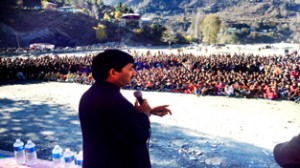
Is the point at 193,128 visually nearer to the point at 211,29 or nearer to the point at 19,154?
the point at 19,154

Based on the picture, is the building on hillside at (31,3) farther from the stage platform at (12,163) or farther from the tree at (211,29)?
the stage platform at (12,163)

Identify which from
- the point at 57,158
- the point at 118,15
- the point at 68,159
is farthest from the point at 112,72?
the point at 118,15

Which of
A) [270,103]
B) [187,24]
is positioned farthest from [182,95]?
[187,24]

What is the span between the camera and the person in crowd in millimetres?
1261

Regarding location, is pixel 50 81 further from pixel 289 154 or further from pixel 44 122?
pixel 289 154

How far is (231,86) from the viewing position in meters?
13.1

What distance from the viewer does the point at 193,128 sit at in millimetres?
7812

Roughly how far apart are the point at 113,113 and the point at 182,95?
1186 cm

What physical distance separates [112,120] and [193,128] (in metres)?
6.21

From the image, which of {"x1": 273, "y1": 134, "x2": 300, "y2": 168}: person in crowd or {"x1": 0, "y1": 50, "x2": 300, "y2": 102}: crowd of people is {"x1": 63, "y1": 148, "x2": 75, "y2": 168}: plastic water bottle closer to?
{"x1": 273, "y1": 134, "x2": 300, "y2": 168}: person in crowd

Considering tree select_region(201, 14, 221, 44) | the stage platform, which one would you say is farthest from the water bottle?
tree select_region(201, 14, 221, 44)

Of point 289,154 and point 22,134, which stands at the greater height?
point 289,154

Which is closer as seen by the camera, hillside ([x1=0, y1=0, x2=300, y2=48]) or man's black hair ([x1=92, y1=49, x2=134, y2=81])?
man's black hair ([x1=92, y1=49, x2=134, y2=81])

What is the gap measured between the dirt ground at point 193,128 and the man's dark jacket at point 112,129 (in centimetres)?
296
